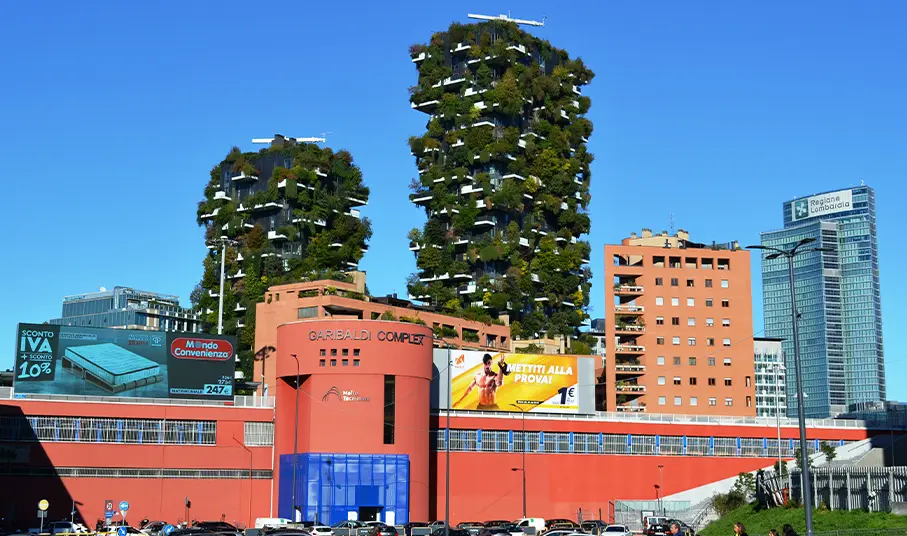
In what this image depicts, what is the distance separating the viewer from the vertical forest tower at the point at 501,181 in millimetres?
155000

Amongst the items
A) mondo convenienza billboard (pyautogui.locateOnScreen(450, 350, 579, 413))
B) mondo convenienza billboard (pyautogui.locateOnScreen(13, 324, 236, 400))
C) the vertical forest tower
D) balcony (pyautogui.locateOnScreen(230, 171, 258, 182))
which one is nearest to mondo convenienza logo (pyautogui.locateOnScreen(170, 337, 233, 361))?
mondo convenienza billboard (pyautogui.locateOnScreen(13, 324, 236, 400))

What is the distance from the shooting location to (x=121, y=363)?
99438mm

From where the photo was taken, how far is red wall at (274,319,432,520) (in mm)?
98812

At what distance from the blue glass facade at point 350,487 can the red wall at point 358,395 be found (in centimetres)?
84

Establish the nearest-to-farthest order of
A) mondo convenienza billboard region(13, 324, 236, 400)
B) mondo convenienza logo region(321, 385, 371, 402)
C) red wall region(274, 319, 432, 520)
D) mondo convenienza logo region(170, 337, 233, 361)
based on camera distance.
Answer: mondo convenienza billboard region(13, 324, 236, 400)
red wall region(274, 319, 432, 520)
mondo convenienza logo region(321, 385, 371, 402)
mondo convenienza logo region(170, 337, 233, 361)

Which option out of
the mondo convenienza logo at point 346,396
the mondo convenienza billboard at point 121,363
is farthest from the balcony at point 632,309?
the mondo convenienza billboard at point 121,363

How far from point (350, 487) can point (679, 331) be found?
5990 centimetres

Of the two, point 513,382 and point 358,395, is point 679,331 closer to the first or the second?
point 513,382

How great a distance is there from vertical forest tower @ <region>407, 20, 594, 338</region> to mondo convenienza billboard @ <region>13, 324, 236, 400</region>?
164ft

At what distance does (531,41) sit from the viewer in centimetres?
16800

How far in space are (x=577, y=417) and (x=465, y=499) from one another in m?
15.7

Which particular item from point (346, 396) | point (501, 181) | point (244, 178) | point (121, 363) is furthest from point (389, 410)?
point (244, 178)

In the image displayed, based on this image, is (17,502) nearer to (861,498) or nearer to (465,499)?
(465,499)

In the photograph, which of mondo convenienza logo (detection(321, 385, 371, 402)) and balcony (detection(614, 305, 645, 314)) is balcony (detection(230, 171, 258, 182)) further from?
mondo convenienza logo (detection(321, 385, 371, 402))
